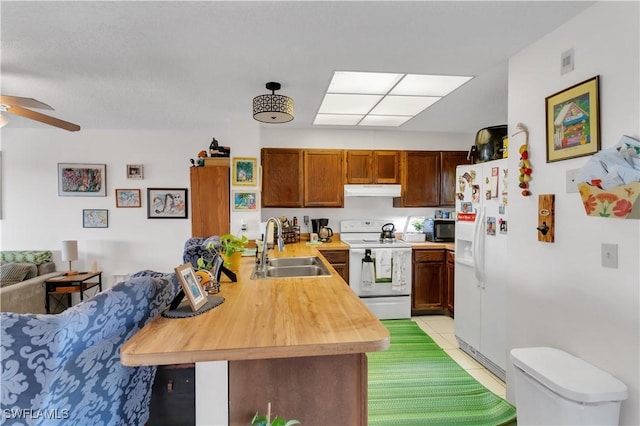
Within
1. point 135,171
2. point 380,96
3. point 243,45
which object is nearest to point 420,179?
point 380,96

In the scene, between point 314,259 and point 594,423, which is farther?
point 314,259

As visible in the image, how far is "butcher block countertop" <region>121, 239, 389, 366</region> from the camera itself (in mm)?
1010

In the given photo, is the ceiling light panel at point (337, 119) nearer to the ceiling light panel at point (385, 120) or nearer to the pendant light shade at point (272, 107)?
the ceiling light panel at point (385, 120)

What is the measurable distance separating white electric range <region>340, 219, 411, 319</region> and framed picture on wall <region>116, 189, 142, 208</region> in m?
3.07

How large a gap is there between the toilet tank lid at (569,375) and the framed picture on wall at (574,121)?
1.06 m

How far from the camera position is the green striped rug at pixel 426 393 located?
2.10 meters

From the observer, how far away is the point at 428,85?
2715 millimetres

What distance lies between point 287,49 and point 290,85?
63cm

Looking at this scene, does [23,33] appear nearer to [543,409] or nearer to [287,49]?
[287,49]

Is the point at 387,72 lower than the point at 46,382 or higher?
higher

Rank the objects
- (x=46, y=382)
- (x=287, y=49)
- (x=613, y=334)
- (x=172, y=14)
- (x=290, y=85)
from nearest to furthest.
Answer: (x=46, y=382), (x=613, y=334), (x=172, y=14), (x=287, y=49), (x=290, y=85)

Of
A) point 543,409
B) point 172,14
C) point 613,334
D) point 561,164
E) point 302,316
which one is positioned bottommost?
point 543,409

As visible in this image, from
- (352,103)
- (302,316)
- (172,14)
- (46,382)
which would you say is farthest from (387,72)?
(46,382)

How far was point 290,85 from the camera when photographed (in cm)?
268
